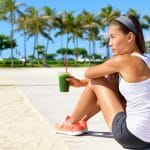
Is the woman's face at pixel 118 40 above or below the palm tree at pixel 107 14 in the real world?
above

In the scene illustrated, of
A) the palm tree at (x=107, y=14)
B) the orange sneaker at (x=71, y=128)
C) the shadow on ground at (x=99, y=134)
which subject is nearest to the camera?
the orange sneaker at (x=71, y=128)

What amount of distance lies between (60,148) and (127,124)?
4.83ft

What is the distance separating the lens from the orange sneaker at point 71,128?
5.06m

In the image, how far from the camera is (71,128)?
5.13 m

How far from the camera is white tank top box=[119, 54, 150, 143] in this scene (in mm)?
3363

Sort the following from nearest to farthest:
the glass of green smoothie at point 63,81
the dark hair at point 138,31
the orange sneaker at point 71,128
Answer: the dark hair at point 138,31, the glass of green smoothie at point 63,81, the orange sneaker at point 71,128

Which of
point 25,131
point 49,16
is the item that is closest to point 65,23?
point 49,16

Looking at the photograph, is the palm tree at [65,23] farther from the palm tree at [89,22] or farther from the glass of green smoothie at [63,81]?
the glass of green smoothie at [63,81]

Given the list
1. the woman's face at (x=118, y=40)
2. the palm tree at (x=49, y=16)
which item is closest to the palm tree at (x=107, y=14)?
the palm tree at (x=49, y=16)

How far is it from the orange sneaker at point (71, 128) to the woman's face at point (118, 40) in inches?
65.7

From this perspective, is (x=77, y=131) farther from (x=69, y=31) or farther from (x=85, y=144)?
(x=69, y=31)

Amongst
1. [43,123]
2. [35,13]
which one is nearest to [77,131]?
[43,123]

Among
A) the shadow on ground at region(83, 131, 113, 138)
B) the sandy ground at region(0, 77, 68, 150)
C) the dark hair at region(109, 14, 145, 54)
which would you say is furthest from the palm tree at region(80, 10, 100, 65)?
the dark hair at region(109, 14, 145, 54)

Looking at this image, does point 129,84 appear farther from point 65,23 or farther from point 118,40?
point 65,23
